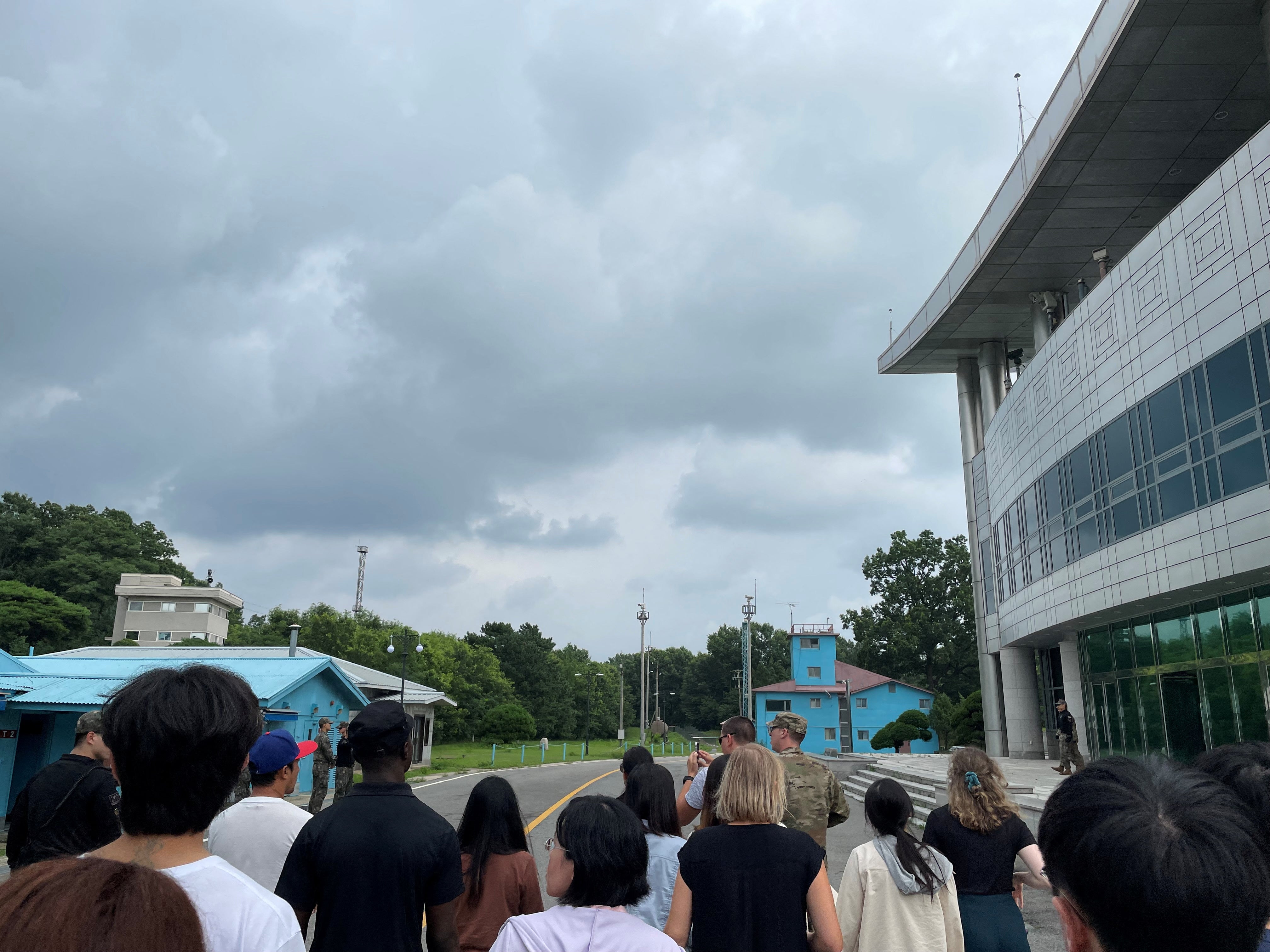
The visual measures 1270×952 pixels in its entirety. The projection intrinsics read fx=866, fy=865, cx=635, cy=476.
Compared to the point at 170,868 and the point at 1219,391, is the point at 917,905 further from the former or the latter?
the point at 1219,391

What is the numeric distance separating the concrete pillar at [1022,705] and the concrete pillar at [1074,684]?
162 inches

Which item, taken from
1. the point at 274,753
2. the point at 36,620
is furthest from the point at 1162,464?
the point at 36,620

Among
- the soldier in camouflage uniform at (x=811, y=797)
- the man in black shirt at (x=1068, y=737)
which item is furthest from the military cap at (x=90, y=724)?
the man in black shirt at (x=1068, y=737)

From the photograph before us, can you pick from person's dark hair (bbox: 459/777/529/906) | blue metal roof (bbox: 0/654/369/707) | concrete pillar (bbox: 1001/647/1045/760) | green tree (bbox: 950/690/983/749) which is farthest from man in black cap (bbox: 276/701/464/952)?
green tree (bbox: 950/690/983/749)

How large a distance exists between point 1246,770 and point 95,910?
2817 mm

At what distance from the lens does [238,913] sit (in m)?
2.05

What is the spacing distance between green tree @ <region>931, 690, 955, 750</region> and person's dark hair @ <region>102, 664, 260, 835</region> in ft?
153

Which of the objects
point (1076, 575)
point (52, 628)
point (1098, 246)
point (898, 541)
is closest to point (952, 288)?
point (1098, 246)

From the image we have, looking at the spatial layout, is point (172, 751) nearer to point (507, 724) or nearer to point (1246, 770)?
point (1246, 770)

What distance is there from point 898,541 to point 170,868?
74.5 m

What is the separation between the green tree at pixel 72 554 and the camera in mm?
69875

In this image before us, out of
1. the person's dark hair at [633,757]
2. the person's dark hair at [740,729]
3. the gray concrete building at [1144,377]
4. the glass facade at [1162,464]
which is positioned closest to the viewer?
the person's dark hair at [740,729]

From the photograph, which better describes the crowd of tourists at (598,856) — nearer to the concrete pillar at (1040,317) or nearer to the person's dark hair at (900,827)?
the person's dark hair at (900,827)

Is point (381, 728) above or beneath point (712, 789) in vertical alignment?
above
